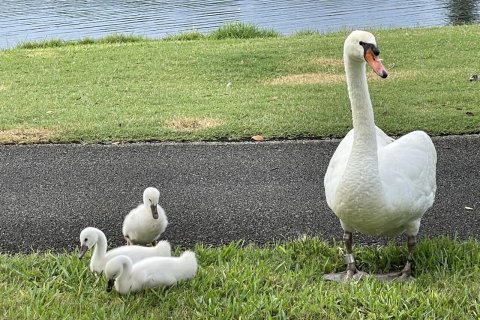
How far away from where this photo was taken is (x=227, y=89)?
393 inches

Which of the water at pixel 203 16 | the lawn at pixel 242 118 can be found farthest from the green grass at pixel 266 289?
the water at pixel 203 16

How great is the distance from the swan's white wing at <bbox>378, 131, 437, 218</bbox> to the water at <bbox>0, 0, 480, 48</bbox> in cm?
1239

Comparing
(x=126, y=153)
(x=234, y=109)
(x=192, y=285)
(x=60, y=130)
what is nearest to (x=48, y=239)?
(x=192, y=285)

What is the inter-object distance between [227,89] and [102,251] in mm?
5725

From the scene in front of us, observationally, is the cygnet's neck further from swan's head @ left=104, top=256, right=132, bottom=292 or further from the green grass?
swan's head @ left=104, top=256, right=132, bottom=292

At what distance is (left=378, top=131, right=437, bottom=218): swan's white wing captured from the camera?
14.4ft

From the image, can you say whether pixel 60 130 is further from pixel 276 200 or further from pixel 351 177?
pixel 351 177

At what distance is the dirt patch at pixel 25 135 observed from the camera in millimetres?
7969

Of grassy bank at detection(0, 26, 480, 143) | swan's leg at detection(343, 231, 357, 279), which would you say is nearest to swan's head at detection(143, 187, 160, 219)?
swan's leg at detection(343, 231, 357, 279)

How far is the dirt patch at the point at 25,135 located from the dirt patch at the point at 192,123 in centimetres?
139

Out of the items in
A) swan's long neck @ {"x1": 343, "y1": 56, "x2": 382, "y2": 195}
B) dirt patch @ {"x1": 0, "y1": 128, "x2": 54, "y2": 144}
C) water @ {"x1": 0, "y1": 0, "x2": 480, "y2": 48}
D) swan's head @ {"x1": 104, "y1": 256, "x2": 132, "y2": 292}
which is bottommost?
water @ {"x1": 0, "y1": 0, "x2": 480, "y2": 48}

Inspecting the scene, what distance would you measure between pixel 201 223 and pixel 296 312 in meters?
1.88

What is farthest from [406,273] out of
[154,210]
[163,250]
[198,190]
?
[198,190]

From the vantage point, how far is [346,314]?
3.92 meters
